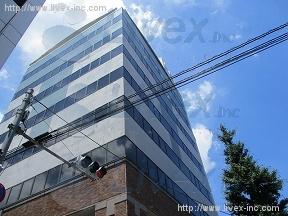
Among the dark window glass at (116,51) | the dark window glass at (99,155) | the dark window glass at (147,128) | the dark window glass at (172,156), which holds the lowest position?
the dark window glass at (99,155)

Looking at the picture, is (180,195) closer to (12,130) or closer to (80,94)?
(80,94)

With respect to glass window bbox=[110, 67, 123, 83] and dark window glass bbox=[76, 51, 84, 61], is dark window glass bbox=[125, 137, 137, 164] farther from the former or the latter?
dark window glass bbox=[76, 51, 84, 61]

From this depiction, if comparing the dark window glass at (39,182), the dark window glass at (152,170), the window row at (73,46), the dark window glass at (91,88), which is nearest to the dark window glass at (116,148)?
the dark window glass at (152,170)

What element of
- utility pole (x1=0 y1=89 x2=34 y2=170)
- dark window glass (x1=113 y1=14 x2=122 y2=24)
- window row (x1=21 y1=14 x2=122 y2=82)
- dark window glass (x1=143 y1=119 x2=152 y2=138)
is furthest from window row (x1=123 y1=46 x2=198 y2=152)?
utility pole (x1=0 y1=89 x2=34 y2=170)

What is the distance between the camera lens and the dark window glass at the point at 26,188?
13.2 meters

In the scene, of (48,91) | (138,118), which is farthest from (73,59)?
(138,118)

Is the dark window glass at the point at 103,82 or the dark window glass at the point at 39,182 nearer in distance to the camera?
the dark window glass at the point at 39,182

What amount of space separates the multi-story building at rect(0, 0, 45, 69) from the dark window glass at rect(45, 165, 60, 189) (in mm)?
6772

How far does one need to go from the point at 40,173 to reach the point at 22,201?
1815 millimetres

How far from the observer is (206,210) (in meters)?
19.1

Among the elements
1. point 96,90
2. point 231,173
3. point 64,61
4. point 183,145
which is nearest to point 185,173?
point 183,145

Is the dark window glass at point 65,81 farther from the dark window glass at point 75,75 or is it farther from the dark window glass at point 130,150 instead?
the dark window glass at point 130,150

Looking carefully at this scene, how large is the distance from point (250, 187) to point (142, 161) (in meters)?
6.21

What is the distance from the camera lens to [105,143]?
41.0 ft
